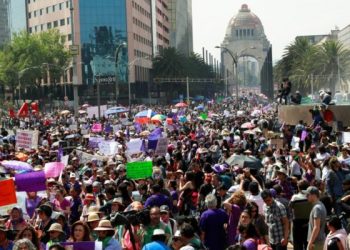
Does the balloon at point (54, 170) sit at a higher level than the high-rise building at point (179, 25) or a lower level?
lower

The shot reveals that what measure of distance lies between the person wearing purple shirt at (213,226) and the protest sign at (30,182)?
3261 mm

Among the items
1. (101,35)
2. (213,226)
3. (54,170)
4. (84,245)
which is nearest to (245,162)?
(54,170)

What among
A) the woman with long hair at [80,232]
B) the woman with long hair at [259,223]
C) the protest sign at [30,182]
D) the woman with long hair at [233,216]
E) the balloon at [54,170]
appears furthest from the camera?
the balloon at [54,170]

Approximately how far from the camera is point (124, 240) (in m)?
9.23

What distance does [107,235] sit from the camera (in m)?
8.55

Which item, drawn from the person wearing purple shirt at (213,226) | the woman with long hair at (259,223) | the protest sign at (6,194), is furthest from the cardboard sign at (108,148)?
the woman with long hair at (259,223)

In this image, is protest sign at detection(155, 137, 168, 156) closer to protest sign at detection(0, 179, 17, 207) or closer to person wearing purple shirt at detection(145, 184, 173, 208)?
person wearing purple shirt at detection(145, 184, 173, 208)

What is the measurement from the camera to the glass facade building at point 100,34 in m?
105

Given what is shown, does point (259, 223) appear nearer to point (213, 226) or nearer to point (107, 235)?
point (213, 226)

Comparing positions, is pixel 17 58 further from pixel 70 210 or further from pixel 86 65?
pixel 70 210

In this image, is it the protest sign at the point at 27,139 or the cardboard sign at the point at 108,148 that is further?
the cardboard sign at the point at 108,148

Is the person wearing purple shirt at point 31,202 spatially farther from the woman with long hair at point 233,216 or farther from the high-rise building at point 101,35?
the high-rise building at point 101,35

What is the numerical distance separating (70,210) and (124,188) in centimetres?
131

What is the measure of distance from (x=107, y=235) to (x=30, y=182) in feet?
12.9
